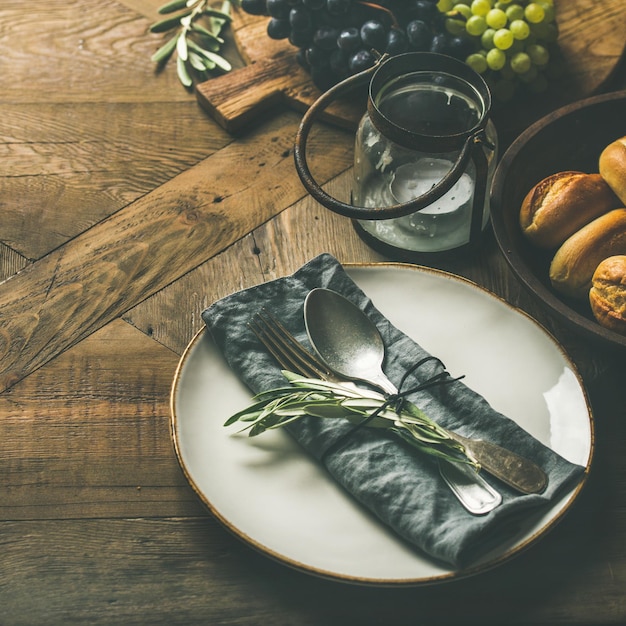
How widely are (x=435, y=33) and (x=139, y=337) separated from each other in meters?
0.48

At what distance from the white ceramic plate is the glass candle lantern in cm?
8

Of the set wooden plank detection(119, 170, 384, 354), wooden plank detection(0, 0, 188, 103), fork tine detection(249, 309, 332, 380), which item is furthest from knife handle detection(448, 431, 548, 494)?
wooden plank detection(0, 0, 188, 103)

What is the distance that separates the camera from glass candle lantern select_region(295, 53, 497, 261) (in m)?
0.65

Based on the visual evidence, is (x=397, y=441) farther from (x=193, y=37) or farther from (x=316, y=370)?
(x=193, y=37)

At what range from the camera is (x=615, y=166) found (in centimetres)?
68

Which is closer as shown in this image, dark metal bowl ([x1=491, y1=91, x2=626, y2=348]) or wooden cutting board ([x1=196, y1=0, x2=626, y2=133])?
dark metal bowl ([x1=491, y1=91, x2=626, y2=348])

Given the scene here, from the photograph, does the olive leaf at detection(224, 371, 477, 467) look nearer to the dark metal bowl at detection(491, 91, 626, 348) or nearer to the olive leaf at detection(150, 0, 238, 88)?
the dark metal bowl at detection(491, 91, 626, 348)

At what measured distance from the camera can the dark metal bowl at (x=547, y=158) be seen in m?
0.67

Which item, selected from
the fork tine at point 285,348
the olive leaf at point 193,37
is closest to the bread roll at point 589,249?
the fork tine at point 285,348

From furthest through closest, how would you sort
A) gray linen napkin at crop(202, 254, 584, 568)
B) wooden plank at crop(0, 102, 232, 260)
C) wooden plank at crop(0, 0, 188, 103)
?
wooden plank at crop(0, 0, 188, 103)
wooden plank at crop(0, 102, 232, 260)
gray linen napkin at crop(202, 254, 584, 568)

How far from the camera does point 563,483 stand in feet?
1.76

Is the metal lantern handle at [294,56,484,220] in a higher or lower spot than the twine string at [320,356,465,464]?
higher

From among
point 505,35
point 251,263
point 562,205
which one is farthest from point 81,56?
point 562,205

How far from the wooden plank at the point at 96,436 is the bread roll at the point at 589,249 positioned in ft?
1.19
